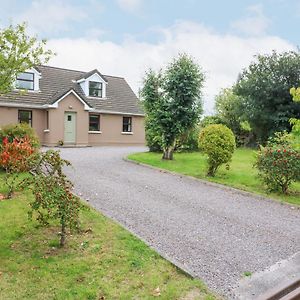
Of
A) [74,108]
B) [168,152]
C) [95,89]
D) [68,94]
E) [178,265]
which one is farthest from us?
[95,89]

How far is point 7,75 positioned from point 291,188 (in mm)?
9600

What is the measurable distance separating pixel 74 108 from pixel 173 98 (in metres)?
10.9

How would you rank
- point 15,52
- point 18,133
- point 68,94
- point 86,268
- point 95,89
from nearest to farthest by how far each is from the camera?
1. point 86,268
2. point 15,52
3. point 18,133
4. point 68,94
5. point 95,89

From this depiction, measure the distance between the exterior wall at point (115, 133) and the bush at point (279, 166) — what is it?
58.6 feet

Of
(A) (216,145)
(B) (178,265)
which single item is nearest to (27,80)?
(A) (216,145)

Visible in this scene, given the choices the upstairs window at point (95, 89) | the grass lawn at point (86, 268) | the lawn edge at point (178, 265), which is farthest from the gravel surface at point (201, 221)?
the upstairs window at point (95, 89)

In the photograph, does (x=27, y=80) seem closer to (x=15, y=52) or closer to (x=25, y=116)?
(x=25, y=116)

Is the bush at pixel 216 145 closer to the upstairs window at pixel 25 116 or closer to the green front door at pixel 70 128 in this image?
the green front door at pixel 70 128

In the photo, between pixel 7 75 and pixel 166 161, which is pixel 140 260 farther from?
pixel 166 161

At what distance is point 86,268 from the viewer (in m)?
4.39

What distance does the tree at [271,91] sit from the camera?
21.4 metres

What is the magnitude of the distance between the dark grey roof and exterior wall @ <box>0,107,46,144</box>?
0.61 metres

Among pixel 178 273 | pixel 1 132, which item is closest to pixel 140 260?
pixel 178 273

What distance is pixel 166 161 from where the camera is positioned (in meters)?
15.0
